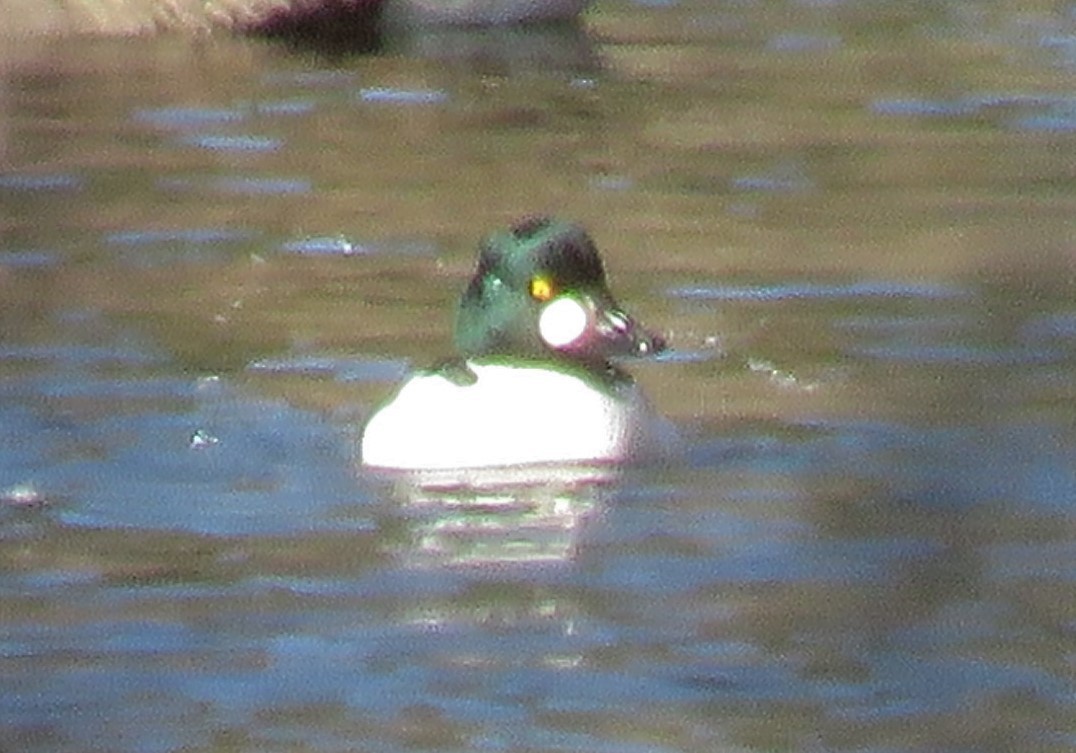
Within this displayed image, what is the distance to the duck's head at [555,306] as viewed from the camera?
9.70 metres

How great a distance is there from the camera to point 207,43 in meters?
16.2

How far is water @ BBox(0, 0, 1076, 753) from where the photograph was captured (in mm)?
7941

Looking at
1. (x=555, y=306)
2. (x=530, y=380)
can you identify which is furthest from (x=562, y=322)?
(x=530, y=380)

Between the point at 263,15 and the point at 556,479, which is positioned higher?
the point at 263,15

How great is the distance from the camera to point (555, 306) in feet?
31.9

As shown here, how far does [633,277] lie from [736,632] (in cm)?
357

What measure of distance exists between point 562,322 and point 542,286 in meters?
0.12

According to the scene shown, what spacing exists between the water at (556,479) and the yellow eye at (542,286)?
578 millimetres

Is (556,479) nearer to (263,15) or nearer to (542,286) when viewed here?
(542,286)

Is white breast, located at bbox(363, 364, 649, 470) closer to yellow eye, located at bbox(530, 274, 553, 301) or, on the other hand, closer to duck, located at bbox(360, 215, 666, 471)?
duck, located at bbox(360, 215, 666, 471)

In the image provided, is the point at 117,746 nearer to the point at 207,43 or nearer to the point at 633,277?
the point at 633,277

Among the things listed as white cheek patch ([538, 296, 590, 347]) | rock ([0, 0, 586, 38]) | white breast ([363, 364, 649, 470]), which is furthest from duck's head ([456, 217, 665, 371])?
rock ([0, 0, 586, 38])

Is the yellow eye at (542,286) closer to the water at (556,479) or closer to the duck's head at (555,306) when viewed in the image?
the duck's head at (555,306)

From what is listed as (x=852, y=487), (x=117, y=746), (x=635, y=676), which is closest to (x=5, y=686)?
(x=117, y=746)
